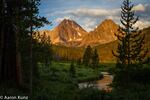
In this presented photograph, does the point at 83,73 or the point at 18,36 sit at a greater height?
the point at 18,36

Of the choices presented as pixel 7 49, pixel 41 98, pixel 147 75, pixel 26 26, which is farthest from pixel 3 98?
pixel 147 75

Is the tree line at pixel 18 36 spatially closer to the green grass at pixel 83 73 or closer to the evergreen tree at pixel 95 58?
the green grass at pixel 83 73

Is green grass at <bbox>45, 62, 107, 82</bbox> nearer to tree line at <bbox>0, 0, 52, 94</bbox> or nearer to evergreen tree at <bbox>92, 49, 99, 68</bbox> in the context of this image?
evergreen tree at <bbox>92, 49, 99, 68</bbox>

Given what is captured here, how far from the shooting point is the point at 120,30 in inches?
2119

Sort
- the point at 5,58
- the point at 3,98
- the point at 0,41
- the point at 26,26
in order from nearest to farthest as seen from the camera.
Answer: the point at 3,98
the point at 26,26
the point at 0,41
the point at 5,58

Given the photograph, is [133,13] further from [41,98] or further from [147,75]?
Answer: [41,98]

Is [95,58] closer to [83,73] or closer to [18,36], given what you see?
[83,73]

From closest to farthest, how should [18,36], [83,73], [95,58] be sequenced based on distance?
[18,36]
[83,73]
[95,58]

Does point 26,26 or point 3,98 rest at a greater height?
point 26,26

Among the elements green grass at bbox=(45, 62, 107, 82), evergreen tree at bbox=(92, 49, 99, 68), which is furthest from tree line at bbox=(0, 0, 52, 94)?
evergreen tree at bbox=(92, 49, 99, 68)

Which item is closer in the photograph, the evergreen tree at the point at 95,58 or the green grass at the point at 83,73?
the green grass at the point at 83,73

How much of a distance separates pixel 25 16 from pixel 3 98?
398 inches

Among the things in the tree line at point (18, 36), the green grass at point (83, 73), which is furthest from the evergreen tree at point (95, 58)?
the tree line at point (18, 36)

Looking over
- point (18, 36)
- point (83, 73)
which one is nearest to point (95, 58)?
point (83, 73)
